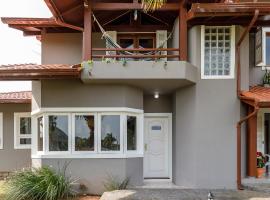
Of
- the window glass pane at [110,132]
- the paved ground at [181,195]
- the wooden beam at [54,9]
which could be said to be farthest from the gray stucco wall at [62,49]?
the paved ground at [181,195]

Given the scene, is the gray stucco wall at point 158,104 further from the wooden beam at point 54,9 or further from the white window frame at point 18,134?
the white window frame at point 18,134

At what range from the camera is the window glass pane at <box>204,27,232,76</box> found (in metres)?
12.2

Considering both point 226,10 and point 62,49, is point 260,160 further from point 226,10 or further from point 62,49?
point 62,49

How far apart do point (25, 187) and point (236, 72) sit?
8038mm

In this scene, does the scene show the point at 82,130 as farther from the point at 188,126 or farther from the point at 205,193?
the point at 205,193

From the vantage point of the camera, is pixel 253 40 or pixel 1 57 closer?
pixel 253 40

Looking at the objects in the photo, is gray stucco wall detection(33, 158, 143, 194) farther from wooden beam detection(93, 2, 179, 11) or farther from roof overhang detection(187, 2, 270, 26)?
roof overhang detection(187, 2, 270, 26)

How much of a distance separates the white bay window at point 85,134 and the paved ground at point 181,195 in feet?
5.69

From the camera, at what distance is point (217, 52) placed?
12.2 metres

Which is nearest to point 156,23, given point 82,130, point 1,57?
point 82,130

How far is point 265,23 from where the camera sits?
40.9 ft

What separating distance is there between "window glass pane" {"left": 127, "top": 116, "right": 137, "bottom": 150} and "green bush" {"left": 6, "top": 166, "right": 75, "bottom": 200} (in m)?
2.58

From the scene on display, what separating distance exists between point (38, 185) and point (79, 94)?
337cm

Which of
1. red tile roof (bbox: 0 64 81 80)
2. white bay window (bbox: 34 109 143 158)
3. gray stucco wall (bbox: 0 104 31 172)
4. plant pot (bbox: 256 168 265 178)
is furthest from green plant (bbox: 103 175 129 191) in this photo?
gray stucco wall (bbox: 0 104 31 172)
